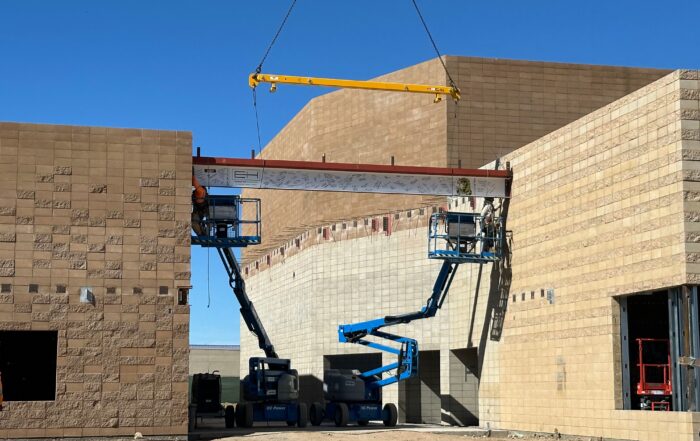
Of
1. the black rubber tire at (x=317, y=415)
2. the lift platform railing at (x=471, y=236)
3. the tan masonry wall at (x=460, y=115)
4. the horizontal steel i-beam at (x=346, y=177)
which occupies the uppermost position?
the tan masonry wall at (x=460, y=115)

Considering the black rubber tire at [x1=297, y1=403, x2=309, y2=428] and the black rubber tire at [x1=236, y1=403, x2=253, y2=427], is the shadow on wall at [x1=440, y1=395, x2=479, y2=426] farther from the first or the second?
the black rubber tire at [x1=236, y1=403, x2=253, y2=427]

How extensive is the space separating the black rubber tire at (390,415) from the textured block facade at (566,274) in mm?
2162

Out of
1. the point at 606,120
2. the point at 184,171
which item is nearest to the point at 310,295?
the point at 184,171

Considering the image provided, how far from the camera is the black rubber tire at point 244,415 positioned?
41625 mm

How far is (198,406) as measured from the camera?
45.7 metres

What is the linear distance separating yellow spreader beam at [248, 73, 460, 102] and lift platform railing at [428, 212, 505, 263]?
1081 centimetres

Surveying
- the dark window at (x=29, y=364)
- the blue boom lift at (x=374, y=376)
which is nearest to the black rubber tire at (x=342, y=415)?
the blue boom lift at (x=374, y=376)

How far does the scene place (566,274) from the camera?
3312cm

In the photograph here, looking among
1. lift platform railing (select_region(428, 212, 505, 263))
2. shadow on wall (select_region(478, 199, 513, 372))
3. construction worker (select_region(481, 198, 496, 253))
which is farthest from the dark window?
shadow on wall (select_region(478, 199, 513, 372))

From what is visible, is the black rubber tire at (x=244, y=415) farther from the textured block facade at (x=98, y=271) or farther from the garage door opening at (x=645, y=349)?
the garage door opening at (x=645, y=349)

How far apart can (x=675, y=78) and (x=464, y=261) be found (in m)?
12.4

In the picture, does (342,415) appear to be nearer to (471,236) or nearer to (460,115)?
(471,236)

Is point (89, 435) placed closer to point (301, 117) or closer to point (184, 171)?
point (184, 171)

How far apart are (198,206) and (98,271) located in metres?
4.85
